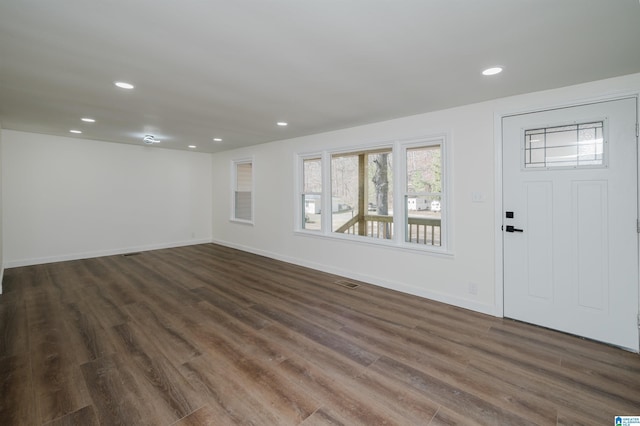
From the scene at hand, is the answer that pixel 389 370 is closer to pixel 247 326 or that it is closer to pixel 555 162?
pixel 247 326

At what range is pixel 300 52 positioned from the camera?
2.21m

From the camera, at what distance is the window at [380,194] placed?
3889mm

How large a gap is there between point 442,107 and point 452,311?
97.3 inches

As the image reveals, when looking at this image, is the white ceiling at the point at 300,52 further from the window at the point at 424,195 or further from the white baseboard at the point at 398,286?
the white baseboard at the point at 398,286

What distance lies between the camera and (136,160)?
652 cm

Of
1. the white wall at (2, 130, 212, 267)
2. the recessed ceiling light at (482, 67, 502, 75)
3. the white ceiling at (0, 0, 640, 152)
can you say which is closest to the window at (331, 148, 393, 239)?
the white ceiling at (0, 0, 640, 152)

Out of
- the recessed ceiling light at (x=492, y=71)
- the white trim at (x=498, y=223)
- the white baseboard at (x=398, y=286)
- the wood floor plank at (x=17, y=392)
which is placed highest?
the recessed ceiling light at (x=492, y=71)

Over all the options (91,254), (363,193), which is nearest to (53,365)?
(363,193)

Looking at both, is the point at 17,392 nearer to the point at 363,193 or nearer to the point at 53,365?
the point at 53,365

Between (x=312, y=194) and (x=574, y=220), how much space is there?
3750 millimetres

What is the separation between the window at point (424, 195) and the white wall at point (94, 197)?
18.7 ft

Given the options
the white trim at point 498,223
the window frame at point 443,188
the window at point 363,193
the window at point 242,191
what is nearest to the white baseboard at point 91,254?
the window at point 242,191

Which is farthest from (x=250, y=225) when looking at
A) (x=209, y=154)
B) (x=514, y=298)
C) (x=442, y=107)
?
(x=514, y=298)

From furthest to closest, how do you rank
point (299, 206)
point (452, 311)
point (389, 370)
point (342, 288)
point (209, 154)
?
point (209, 154) → point (299, 206) → point (342, 288) → point (452, 311) → point (389, 370)
